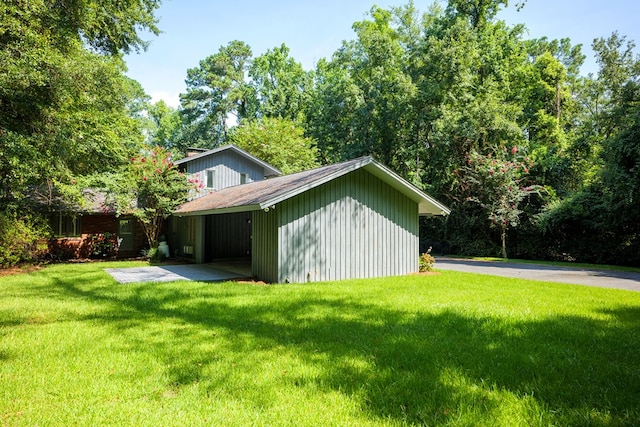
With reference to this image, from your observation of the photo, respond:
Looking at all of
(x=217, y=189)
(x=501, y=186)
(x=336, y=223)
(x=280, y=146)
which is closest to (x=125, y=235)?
(x=217, y=189)

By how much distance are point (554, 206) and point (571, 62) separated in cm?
2136

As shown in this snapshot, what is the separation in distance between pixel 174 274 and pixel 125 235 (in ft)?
27.1

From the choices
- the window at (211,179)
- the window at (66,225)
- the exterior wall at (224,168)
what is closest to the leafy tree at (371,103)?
the exterior wall at (224,168)

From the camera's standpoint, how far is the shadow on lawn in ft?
11.5

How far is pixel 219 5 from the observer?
11.8 m

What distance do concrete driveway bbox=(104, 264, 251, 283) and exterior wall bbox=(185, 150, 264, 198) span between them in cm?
566

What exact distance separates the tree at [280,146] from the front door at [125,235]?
428 inches

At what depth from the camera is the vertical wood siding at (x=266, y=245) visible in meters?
10.2

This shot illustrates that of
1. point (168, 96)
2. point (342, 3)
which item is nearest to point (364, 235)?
point (342, 3)

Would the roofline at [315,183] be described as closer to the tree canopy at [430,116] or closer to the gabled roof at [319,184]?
the gabled roof at [319,184]

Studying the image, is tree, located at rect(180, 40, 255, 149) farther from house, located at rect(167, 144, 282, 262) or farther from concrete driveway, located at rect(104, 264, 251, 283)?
concrete driveway, located at rect(104, 264, 251, 283)

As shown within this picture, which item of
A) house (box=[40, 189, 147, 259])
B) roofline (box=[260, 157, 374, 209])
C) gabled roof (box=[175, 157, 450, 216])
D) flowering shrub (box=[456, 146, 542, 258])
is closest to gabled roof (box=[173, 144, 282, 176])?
house (box=[40, 189, 147, 259])

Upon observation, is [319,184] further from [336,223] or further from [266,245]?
[266,245]

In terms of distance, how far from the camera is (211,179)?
1977 centimetres
